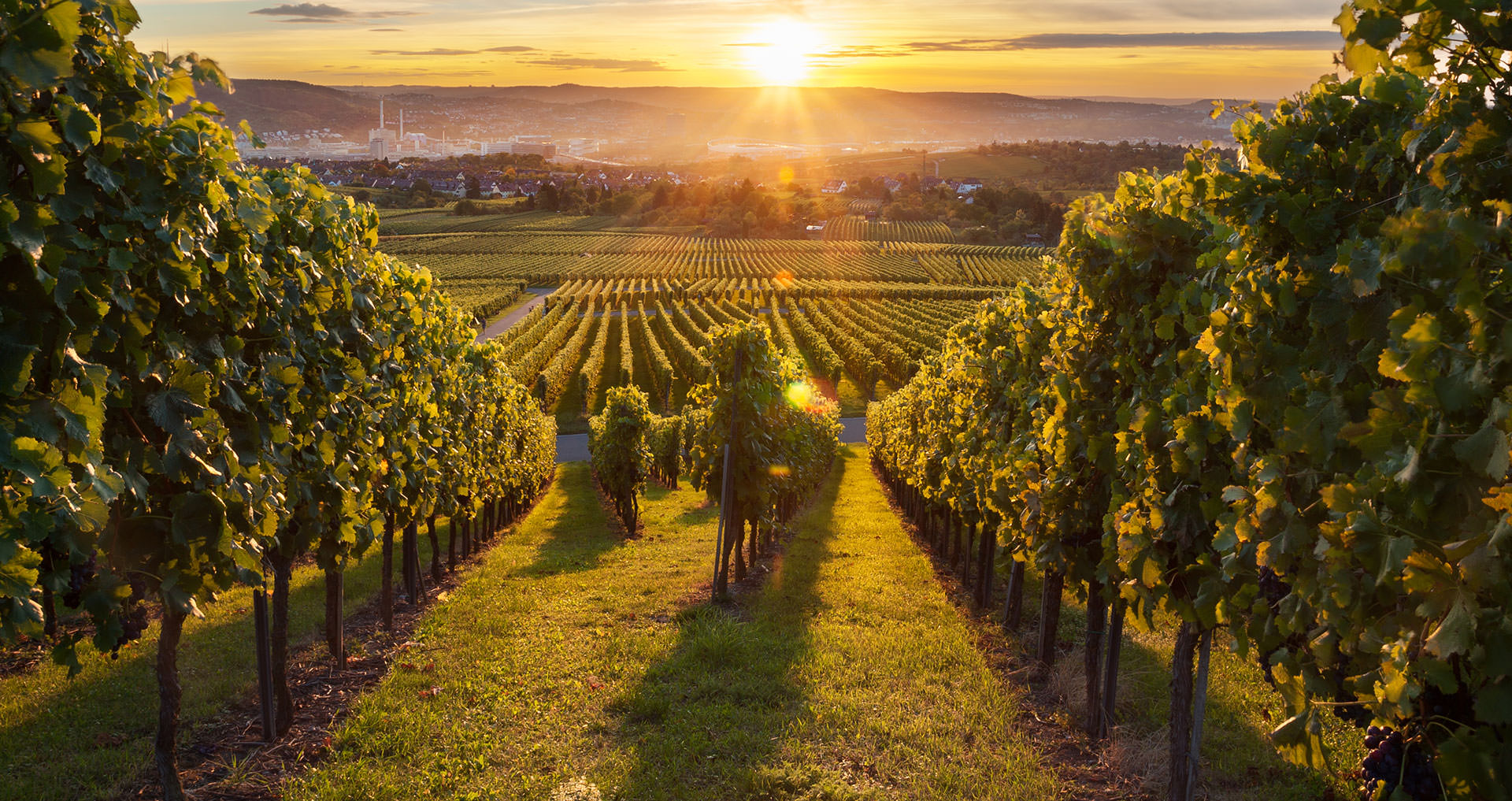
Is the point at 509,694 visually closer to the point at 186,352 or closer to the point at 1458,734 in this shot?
the point at 186,352

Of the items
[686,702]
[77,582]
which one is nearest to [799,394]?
[686,702]

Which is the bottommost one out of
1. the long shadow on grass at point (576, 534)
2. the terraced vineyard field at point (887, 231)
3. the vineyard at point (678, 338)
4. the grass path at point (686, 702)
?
the long shadow on grass at point (576, 534)

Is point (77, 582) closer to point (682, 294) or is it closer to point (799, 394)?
point (799, 394)

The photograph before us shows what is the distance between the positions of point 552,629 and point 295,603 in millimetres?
4926

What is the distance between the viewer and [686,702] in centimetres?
980

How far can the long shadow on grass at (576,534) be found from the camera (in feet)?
61.7

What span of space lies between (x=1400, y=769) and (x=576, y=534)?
24.0 meters

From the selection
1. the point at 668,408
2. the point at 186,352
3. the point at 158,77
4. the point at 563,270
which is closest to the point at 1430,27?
the point at 158,77

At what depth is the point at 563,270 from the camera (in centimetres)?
12394

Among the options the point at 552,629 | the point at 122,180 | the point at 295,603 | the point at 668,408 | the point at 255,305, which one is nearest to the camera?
the point at 122,180

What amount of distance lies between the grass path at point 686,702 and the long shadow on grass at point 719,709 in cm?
2

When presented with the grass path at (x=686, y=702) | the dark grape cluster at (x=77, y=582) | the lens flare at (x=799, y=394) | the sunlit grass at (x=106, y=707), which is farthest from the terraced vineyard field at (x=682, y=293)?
the dark grape cluster at (x=77, y=582)

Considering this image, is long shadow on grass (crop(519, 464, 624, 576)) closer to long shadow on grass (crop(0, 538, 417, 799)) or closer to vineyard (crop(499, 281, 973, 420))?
long shadow on grass (crop(0, 538, 417, 799))

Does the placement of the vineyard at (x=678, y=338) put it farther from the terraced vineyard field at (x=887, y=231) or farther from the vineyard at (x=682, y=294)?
the terraced vineyard field at (x=887, y=231)
